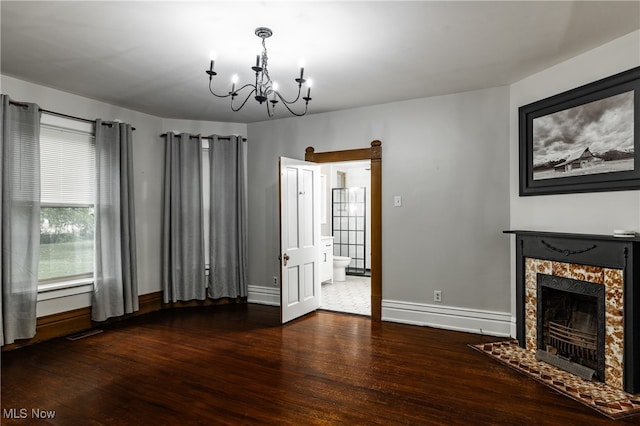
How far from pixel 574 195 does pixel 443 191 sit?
4.46 ft

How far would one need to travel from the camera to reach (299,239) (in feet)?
16.2

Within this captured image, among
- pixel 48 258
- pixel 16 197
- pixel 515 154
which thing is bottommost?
pixel 48 258

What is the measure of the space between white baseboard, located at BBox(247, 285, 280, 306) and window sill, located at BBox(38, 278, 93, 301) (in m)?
2.17

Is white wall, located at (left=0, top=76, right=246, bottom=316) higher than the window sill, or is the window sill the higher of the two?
white wall, located at (left=0, top=76, right=246, bottom=316)

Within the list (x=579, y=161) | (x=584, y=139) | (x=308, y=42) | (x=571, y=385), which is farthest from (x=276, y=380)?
(x=584, y=139)

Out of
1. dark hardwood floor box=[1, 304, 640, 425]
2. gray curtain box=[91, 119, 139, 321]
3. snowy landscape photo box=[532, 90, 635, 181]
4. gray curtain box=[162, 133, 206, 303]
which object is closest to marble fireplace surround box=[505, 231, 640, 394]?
dark hardwood floor box=[1, 304, 640, 425]

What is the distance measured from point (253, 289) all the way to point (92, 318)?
7.08 feet

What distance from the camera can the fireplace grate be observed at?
10.3 ft

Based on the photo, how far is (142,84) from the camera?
4047 mm

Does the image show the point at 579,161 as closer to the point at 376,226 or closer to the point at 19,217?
the point at 376,226

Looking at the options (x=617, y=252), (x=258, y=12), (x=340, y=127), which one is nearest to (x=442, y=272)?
(x=617, y=252)

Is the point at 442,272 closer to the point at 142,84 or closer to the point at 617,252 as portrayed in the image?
the point at 617,252

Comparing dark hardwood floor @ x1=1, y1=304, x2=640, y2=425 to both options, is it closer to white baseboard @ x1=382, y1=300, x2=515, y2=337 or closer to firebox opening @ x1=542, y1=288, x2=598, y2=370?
white baseboard @ x1=382, y1=300, x2=515, y2=337

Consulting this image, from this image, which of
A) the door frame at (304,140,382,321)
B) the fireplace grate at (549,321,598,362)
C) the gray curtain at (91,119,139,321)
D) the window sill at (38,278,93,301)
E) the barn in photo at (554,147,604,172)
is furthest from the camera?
the door frame at (304,140,382,321)
